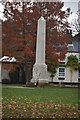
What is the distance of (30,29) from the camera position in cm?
2027

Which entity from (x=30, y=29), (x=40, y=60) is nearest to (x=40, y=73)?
(x=40, y=60)

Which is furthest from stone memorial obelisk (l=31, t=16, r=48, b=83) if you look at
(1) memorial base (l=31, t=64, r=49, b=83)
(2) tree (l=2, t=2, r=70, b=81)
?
(2) tree (l=2, t=2, r=70, b=81)

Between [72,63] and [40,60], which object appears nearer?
[40,60]

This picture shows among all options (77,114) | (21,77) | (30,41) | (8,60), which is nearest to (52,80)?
(21,77)

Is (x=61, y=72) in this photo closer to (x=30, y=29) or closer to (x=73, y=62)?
(x=73, y=62)

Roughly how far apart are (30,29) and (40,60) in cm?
352

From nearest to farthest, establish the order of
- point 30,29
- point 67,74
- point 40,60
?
point 40,60, point 30,29, point 67,74

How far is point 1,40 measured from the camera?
1889cm

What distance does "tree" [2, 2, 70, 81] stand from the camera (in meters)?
19.4

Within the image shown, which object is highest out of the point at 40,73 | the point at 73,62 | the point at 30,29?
the point at 30,29

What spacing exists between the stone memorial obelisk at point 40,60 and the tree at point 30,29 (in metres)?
1.34

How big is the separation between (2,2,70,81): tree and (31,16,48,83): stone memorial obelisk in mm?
1337

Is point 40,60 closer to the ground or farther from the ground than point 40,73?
farther from the ground

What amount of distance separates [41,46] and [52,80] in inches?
368
